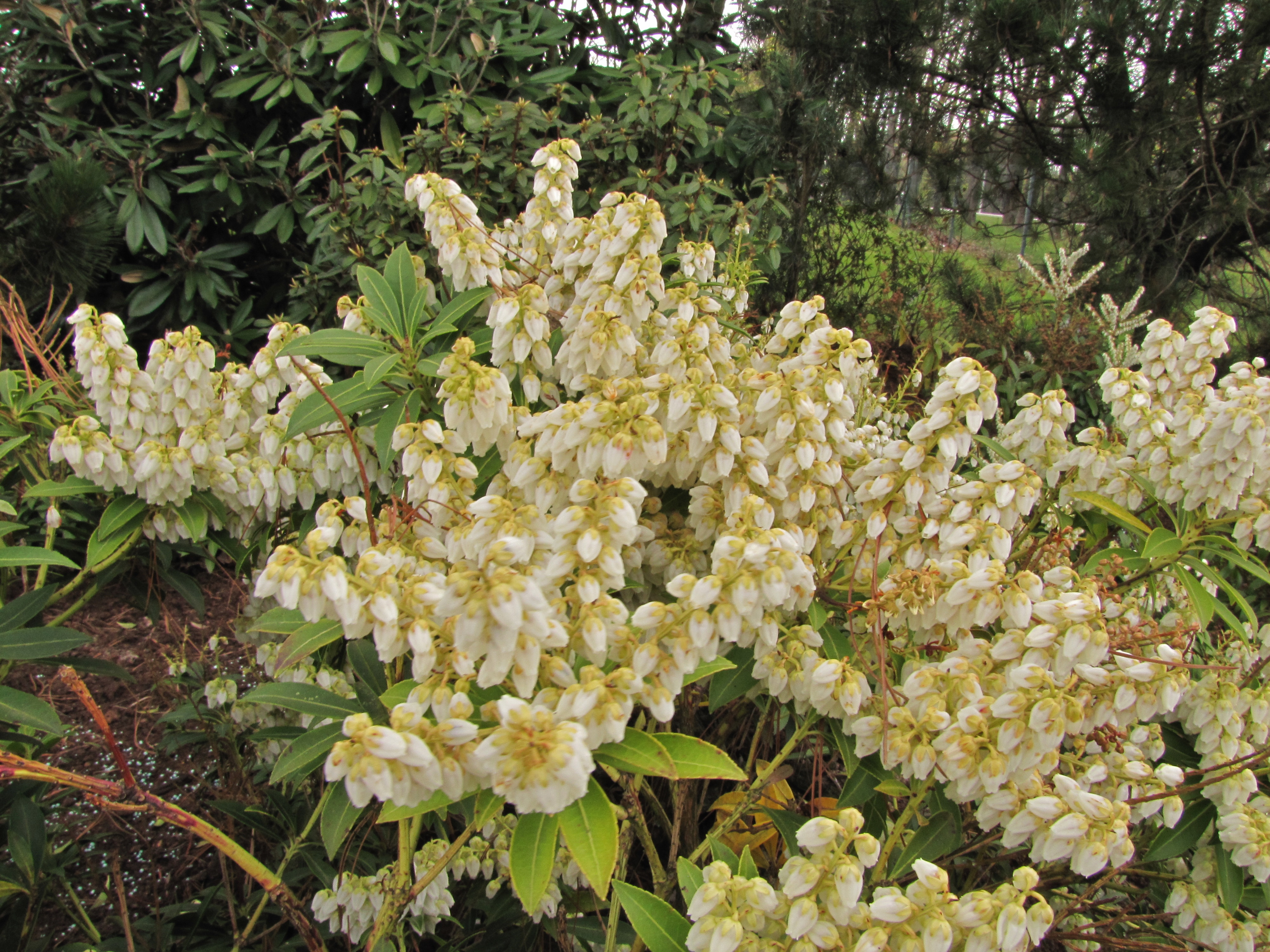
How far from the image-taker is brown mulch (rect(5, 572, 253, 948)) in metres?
1.93

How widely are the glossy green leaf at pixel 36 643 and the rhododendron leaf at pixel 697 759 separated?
105cm

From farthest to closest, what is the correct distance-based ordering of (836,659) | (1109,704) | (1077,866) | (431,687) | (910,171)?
1. (910,171)
2. (836,659)
3. (1109,704)
4. (1077,866)
5. (431,687)

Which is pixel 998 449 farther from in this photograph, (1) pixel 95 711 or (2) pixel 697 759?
(1) pixel 95 711

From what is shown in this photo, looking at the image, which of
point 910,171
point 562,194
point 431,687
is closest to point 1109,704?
point 431,687

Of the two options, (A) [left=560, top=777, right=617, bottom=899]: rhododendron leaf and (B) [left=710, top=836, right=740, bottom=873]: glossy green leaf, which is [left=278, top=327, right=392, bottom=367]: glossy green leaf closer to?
(A) [left=560, top=777, right=617, bottom=899]: rhododendron leaf

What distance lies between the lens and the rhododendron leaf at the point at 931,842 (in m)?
1.15

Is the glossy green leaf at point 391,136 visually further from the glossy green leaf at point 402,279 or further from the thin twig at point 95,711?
the thin twig at point 95,711

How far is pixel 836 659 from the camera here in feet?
4.09

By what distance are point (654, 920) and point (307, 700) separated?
0.60m

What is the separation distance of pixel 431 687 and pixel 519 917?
95 cm

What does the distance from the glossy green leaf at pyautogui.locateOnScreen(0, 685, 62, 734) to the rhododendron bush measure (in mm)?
323

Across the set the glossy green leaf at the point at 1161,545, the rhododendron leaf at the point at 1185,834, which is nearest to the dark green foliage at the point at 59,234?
the glossy green leaf at the point at 1161,545

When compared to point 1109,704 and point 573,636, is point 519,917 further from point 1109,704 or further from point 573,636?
point 1109,704

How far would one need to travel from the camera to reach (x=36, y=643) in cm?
138
